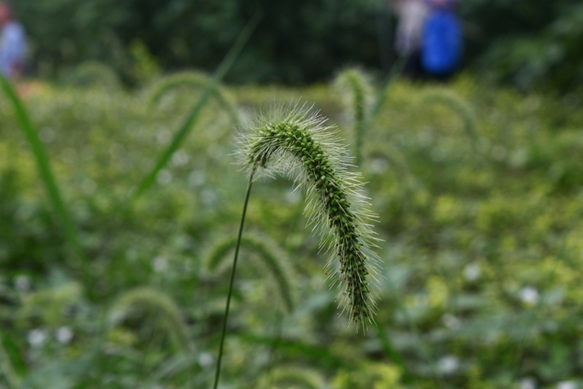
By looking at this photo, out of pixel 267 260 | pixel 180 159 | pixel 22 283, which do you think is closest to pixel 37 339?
pixel 22 283

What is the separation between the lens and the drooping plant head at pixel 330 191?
65 centimetres

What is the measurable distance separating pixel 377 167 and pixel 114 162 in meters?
2.18

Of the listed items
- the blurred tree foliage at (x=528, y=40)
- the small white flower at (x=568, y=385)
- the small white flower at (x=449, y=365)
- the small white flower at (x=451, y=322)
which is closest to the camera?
the small white flower at (x=568, y=385)

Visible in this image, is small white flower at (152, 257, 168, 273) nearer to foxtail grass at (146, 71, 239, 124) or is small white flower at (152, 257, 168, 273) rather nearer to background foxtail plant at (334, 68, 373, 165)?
foxtail grass at (146, 71, 239, 124)

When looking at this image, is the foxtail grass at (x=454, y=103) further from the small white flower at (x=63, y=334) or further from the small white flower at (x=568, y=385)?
the small white flower at (x=63, y=334)

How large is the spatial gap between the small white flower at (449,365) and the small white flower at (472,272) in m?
0.61

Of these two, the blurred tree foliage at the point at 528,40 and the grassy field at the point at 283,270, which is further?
the blurred tree foliage at the point at 528,40

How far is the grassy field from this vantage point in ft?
5.02

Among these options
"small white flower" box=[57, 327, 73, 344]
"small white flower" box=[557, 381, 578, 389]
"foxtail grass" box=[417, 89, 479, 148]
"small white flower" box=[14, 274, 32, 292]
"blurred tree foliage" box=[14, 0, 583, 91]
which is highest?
"blurred tree foliage" box=[14, 0, 583, 91]

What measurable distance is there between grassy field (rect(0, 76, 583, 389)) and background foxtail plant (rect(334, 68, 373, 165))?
46mm

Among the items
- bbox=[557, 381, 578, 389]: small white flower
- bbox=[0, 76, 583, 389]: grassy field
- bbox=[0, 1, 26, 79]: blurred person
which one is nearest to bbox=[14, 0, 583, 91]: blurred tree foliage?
bbox=[0, 1, 26, 79]: blurred person

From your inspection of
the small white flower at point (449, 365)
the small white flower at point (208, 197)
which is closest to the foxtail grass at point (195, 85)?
the small white flower at point (449, 365)

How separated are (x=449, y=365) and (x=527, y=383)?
0.27 meters

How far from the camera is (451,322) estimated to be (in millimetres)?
2207
